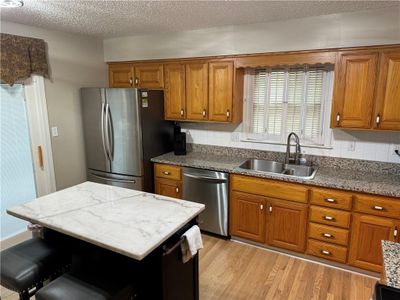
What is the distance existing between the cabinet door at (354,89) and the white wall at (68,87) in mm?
3041

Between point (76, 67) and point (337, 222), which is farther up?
point (76, 67)

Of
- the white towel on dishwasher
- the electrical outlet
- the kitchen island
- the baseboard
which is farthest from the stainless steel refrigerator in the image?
the electrical outlet

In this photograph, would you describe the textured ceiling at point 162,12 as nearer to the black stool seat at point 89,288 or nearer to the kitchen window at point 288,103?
the kitchen window at point 288,103

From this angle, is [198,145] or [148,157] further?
[198,145]

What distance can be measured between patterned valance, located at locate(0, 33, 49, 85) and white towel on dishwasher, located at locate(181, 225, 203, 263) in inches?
96.7

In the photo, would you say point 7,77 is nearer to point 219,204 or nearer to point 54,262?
point 54,262

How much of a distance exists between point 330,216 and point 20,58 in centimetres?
349

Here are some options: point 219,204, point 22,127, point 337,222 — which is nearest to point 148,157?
point 219,204

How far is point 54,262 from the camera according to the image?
176 cm

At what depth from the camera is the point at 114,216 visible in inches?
68.7

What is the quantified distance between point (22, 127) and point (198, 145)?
210 cm

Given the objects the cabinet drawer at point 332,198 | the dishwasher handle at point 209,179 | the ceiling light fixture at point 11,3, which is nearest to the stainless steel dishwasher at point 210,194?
the dishwasher handle at point 209,179

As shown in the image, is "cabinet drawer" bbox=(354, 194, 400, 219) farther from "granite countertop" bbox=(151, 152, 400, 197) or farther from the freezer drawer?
the freezer drawer

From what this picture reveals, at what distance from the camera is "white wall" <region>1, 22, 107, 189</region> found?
325 centimetres
